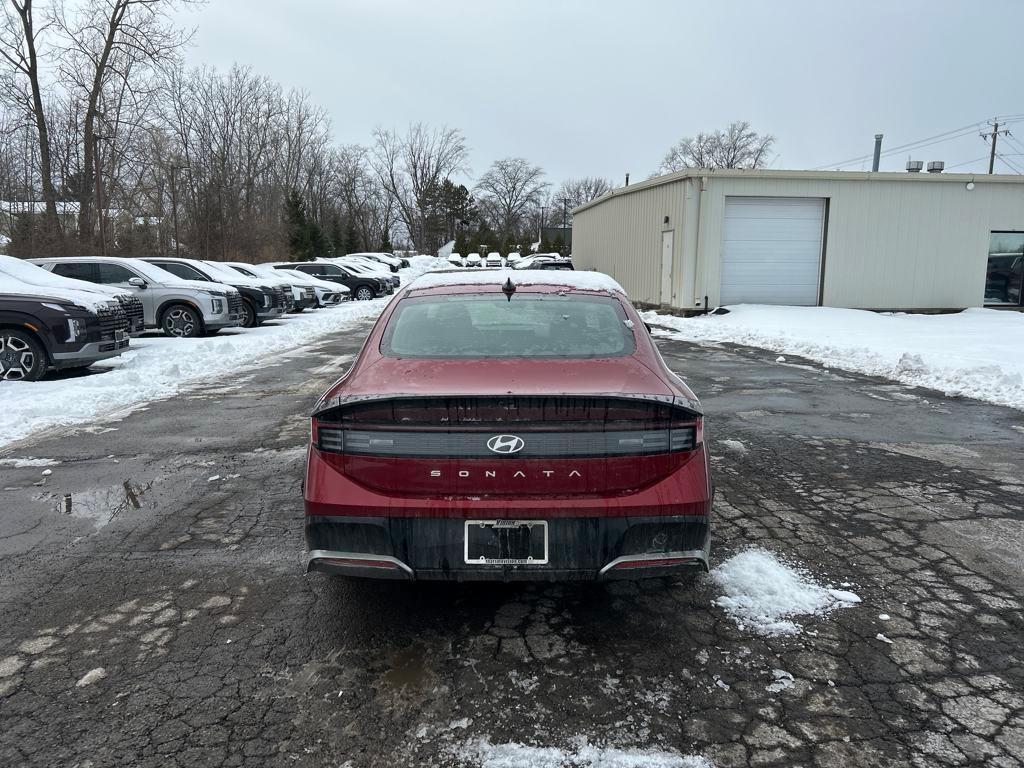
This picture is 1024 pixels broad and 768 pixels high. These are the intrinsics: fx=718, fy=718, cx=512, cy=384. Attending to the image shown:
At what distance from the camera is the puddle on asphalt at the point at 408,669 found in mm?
2902

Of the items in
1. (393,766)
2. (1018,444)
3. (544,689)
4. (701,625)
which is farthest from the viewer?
(1018,444)

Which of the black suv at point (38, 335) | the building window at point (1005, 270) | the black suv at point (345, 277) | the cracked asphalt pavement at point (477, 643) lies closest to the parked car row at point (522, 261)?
the black suv at point (345, 277)

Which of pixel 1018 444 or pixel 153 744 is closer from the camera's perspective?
pixel 153 744

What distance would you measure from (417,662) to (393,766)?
65cm

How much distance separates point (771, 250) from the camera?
2062 cm

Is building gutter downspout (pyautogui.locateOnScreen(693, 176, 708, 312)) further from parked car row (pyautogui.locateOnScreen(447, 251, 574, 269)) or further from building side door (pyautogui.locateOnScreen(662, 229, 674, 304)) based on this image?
parked car row (pyautogui.locateOnScreen(447, 251, 574, 269))

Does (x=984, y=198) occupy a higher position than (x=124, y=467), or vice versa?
(x=984, y=198)

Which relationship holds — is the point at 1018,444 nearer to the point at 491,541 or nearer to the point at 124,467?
the point at 491,541

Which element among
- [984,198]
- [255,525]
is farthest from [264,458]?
[984,198]

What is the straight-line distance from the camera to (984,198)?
20.8 metres

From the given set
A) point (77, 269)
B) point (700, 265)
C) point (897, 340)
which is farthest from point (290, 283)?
point (897, 340)

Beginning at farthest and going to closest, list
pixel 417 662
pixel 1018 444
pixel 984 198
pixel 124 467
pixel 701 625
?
pixel 984 198 → pixel 1018 444 → pixel 124 467 → pixel 701 625 → pixel 417 662

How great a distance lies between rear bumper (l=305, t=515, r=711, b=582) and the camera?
9.73ft

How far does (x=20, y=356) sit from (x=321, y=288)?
1707cm
